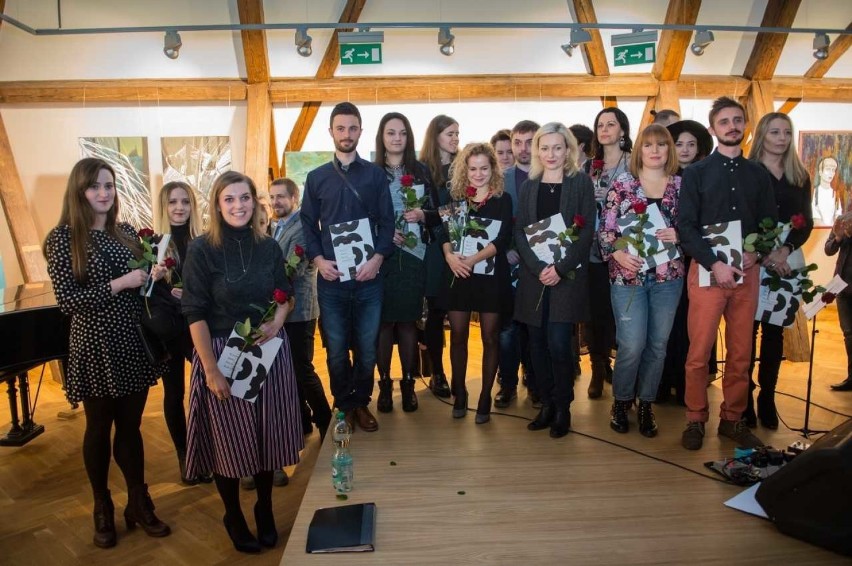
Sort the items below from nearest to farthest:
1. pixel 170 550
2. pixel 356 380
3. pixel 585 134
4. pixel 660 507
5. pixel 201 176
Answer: pixel 660 507
pixel 170 550
pixel 356 380
pixel 585 134
pixel 201 176

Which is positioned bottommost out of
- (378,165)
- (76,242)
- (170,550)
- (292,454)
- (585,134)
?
(170,550)

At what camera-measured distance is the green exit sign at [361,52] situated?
648 cm

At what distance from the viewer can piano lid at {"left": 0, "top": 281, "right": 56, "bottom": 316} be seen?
3.70 meters

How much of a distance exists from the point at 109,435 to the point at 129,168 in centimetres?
535

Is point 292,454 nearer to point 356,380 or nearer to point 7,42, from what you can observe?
point 356,380

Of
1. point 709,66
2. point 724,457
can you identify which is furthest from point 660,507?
point 709,66

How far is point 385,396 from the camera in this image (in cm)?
413

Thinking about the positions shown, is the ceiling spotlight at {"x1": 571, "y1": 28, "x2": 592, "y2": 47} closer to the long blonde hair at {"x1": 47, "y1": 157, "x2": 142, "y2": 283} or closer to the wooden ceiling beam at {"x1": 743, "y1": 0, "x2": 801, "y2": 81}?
the wooden ceiling beam at {"x1": 743, "y1": 0, "x2": 801, "y2": 81}

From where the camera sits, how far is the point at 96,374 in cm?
288

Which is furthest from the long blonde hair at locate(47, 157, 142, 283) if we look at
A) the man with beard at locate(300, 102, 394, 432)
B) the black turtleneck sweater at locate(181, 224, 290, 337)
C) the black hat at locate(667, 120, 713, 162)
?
the black hat at locate(667, 120, 713, 162)

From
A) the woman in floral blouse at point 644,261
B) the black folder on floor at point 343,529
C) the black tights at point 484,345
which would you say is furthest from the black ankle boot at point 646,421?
the black folder on floor at point 343,529

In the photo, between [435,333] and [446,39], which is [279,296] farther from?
[446,39]

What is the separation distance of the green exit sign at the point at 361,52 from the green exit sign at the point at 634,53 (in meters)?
2.57

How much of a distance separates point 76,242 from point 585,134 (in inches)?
131
